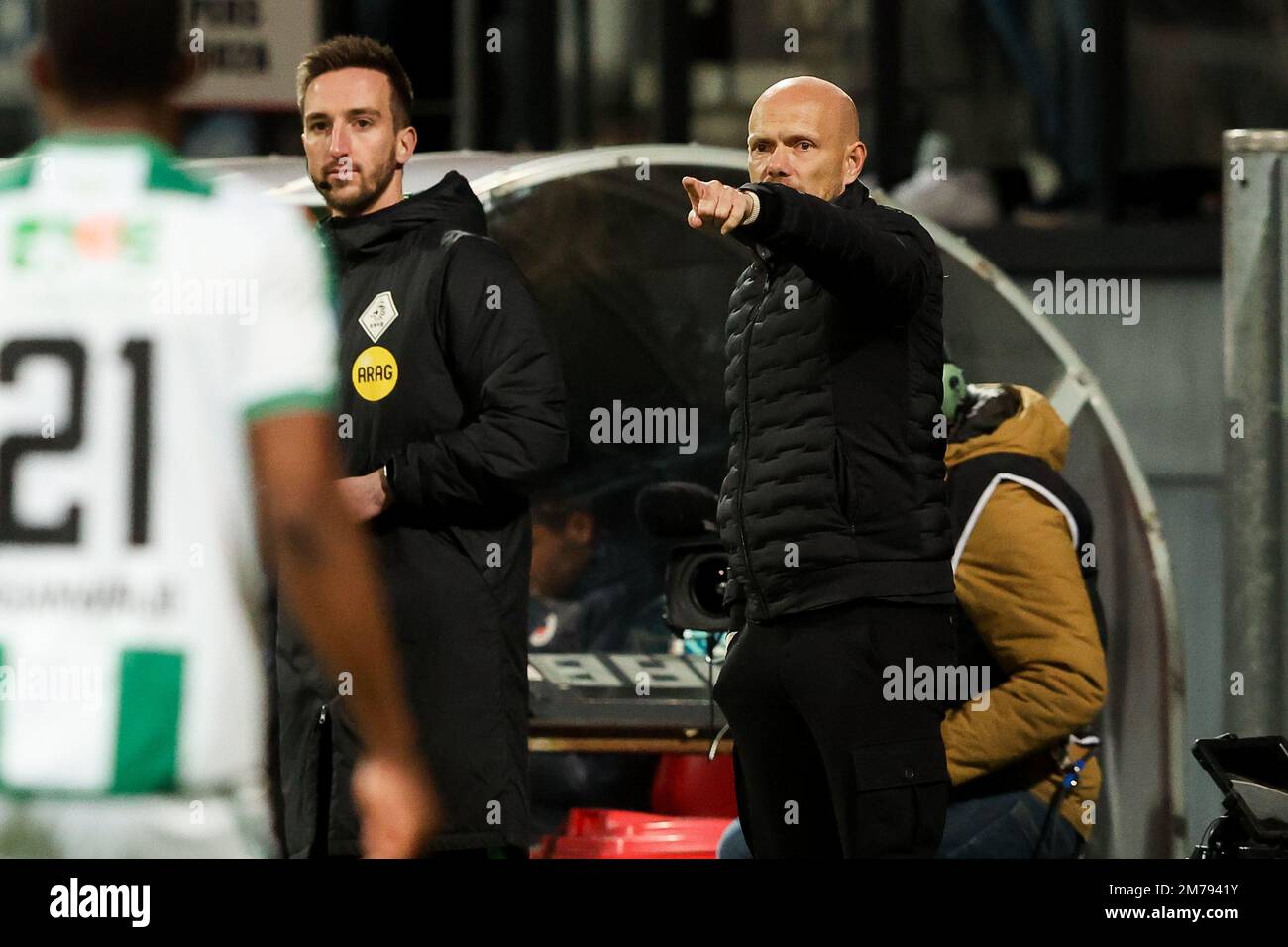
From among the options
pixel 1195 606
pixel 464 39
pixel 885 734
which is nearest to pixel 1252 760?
pixel 885 734

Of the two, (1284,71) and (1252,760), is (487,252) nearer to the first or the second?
(1252,760)

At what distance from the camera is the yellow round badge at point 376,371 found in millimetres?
3977

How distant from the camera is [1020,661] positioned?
4.41m

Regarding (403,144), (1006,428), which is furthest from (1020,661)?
(403,144)

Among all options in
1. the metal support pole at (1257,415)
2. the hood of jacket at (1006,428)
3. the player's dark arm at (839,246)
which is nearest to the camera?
the player's dark arm at (839,246)

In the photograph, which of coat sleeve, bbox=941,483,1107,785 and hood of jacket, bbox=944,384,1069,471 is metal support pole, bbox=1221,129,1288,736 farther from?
coat sleeve, bbox=941,483,1107,785

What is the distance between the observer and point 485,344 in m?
3.99

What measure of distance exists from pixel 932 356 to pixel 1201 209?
172 inches

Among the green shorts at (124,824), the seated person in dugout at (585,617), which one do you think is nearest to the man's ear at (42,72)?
the green shorts at (124,824)

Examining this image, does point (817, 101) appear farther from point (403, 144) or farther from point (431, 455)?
point (431, 455)

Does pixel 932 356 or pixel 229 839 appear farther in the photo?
pixel 932 356

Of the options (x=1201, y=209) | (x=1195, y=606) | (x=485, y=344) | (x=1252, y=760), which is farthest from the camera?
(x=1201, y=209)

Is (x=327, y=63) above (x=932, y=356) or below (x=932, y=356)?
above

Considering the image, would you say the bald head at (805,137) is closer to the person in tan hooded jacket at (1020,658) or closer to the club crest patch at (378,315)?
the club crest patch at (378,315)
